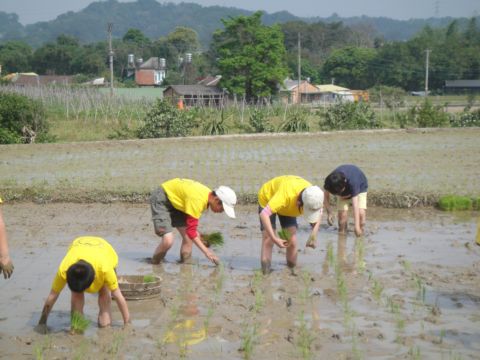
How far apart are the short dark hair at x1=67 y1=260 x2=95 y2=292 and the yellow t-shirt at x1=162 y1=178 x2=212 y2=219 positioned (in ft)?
6.87

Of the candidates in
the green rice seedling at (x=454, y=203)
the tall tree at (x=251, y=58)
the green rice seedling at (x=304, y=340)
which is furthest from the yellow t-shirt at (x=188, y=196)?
the tall tree at (x=251, y=58)

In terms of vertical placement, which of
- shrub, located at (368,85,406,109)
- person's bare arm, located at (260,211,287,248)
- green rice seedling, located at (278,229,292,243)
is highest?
person's bare arm, located at (260,211,287,248)

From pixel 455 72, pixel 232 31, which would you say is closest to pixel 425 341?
pixel 232 31

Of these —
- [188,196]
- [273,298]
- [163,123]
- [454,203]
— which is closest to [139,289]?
[188,196]

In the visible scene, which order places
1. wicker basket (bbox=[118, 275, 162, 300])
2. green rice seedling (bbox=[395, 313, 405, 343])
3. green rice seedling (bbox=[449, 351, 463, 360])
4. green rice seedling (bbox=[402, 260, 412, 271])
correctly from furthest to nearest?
green rice seedling (bbox=[402, 260, 412, 271]) < wicker basket (bbox=[118, 275, 162, 300]) < green rice seedling (bbox=[395, 313, 405, 343]) < green rice seedling (bbox=[449, 351, 463, 360])

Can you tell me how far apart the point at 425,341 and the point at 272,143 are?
46.0ft

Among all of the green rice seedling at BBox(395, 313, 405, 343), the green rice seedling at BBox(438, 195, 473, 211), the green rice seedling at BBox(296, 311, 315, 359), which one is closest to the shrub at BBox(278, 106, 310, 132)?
the green rice seedling at BBox(438, 195, 473, 211)

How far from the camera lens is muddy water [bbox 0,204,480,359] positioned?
6316 mm

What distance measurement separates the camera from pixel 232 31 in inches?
2029

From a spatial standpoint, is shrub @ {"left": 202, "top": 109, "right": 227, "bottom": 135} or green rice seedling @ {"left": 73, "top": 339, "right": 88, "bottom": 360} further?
shrub @ {"left": 202, "top": 109, "right": 227, "bottom": 135}

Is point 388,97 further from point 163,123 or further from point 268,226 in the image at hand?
point 268,226

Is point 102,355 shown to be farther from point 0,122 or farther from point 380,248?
point 0,122

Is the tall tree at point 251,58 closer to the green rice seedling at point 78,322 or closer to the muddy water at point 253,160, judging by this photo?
the muddy water at point 253,160

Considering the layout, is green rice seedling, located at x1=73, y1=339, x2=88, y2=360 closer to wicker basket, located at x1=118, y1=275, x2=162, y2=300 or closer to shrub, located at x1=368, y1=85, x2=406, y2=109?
wicker basket, located at x1=118, y1=275, x2=162, y2=300
